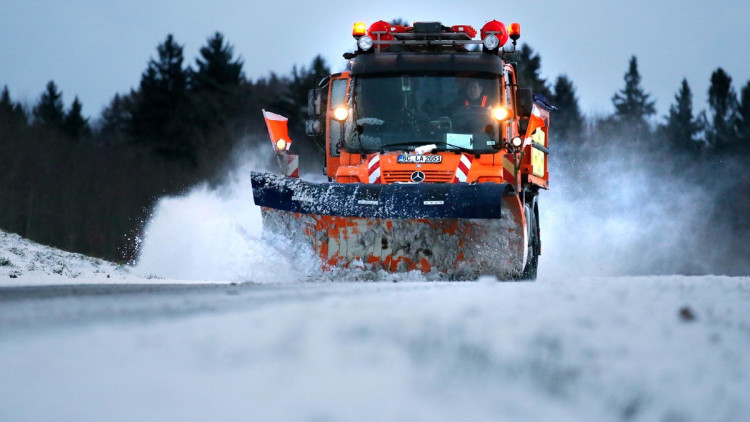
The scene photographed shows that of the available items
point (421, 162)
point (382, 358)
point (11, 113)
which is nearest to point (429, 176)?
point (421, 162)

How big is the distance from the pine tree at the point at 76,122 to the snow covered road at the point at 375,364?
55783 mm

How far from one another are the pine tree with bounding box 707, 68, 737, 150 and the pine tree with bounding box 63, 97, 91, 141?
3588cm

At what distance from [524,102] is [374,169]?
171cm

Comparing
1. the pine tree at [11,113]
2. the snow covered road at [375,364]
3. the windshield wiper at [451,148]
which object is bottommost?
the snow covered road at [375,364]

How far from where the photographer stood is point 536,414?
73.9 inches

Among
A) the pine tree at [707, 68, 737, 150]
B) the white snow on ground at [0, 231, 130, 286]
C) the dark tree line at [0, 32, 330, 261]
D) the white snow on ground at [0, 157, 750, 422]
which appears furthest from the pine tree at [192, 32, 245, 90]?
the white snow on ground at [0, 157, 750, 422]

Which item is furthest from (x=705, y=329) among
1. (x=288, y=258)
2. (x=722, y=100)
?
(x=722, y=100)

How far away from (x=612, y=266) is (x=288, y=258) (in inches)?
299

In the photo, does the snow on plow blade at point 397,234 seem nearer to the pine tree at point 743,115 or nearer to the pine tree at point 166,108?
the pine tree at point 166,108

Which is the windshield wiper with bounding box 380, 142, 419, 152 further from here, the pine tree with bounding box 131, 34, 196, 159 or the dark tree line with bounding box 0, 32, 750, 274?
the pine tree with bounding box 131, 34, 196, 159

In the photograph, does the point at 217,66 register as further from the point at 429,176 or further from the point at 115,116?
the point at 429,176

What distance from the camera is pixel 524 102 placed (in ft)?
34.5

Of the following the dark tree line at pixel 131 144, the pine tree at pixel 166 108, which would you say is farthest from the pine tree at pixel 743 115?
the pine tree at pixel 166 108

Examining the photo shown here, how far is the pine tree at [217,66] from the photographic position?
58.8m
